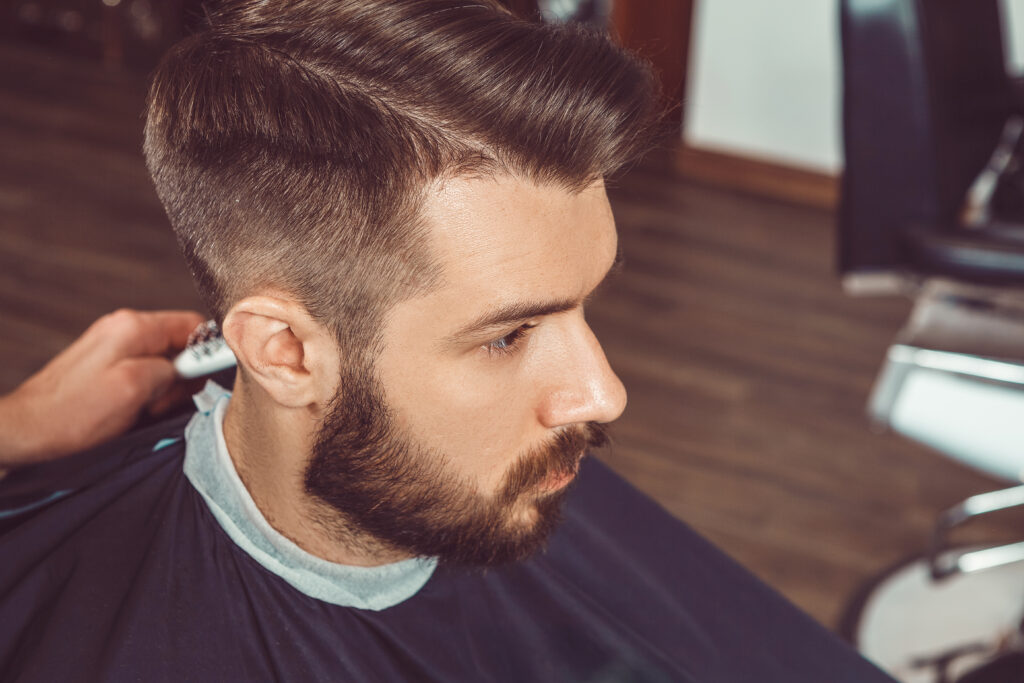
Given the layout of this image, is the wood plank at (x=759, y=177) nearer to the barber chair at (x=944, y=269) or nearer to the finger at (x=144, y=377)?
the barber chair at (x=944, y=269)

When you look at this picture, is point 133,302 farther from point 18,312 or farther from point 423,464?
point 423,464

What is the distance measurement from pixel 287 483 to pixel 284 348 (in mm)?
160

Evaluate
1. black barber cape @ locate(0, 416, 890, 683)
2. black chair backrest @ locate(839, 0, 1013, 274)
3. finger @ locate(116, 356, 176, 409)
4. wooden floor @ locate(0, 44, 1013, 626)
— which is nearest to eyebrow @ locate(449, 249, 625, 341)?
black barber cape @ locate(0, 416, 890, 683)

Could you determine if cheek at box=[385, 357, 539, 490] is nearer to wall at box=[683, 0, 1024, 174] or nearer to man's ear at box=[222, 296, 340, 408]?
man's ear at box=[222, 296, 340, 408]

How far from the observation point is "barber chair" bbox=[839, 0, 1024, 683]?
1562 millimetres

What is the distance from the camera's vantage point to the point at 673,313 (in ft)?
10.2

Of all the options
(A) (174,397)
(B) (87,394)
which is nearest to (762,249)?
(A) (174,397)

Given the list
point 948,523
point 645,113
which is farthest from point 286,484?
point 948,523

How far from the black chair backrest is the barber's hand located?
47.9 inches

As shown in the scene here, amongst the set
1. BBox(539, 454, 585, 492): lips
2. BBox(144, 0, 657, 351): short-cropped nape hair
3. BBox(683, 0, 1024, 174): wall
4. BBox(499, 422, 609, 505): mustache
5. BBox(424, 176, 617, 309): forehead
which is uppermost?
BBox(144, 0, 657, 351): short-cropped nape hair

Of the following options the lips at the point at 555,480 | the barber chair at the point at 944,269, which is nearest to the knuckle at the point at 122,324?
the lips at the point at 555,480

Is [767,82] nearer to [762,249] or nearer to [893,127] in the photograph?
[762,249]

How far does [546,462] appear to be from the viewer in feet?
3.24

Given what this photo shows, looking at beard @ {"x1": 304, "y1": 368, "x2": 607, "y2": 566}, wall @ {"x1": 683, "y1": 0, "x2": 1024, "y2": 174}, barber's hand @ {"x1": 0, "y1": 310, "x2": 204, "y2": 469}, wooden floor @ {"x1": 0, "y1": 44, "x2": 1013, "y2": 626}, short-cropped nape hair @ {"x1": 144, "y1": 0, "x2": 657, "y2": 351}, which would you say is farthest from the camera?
wall @ {"x1": 683, "y1": 0, "x2": 1024, "y2": 174}
